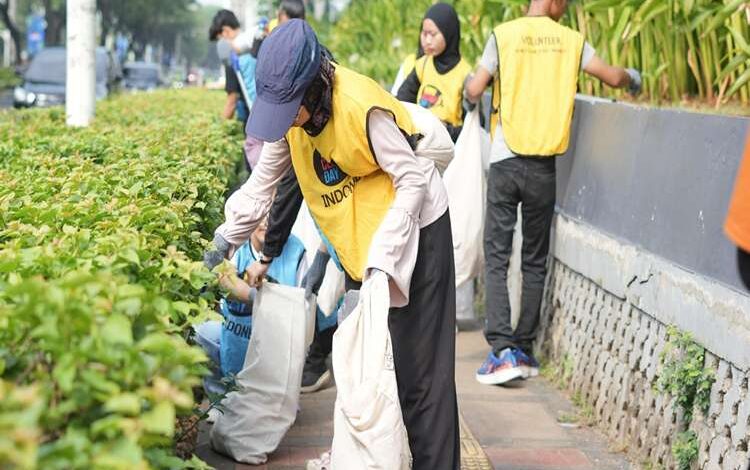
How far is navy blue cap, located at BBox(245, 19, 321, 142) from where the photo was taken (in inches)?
142

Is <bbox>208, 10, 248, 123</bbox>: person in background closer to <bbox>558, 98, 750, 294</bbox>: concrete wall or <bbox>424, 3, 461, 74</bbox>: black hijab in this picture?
<bbox>424, 3, 461, 74</bbox>: black hijab

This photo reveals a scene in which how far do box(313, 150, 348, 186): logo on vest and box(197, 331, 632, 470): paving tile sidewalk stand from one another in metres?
1.37

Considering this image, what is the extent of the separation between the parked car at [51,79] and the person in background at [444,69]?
1555cm

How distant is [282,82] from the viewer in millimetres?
3602

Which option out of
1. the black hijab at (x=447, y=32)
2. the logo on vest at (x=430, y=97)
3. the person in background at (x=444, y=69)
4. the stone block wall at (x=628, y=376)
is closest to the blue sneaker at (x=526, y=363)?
the stone block wall at (x=628, y=376)

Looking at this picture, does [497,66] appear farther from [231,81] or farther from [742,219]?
[742,219]

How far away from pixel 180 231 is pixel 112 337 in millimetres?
1704

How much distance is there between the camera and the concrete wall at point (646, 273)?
4.34 meters

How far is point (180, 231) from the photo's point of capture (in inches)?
150

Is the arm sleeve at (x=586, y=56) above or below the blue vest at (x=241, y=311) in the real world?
above

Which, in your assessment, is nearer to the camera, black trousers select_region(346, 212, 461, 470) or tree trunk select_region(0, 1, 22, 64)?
black trousers select_region(346, 212, 461, 470)

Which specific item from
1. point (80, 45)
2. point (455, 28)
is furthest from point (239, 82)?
point (455, 28)

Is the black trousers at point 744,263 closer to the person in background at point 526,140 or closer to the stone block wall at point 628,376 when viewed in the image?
the stone block wall at point 628,376

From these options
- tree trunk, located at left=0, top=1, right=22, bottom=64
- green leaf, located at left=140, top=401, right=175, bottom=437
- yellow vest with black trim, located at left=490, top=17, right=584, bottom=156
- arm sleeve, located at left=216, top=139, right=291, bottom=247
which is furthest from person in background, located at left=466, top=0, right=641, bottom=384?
tree trunk, located at left=0, top=1, right=22, bottom=64
